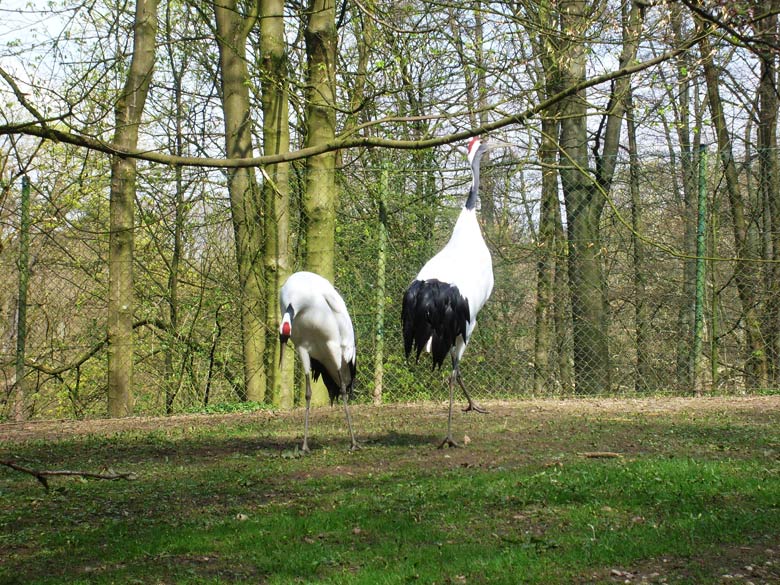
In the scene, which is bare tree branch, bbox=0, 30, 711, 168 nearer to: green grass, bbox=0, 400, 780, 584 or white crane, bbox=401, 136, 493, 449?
white crane, bbox=401, 136, 493, 449

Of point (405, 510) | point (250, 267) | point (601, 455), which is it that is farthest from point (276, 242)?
point (405, 510)

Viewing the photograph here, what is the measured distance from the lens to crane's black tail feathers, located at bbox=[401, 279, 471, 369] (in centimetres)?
729

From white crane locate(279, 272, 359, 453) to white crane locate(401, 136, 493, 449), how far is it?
64 cm

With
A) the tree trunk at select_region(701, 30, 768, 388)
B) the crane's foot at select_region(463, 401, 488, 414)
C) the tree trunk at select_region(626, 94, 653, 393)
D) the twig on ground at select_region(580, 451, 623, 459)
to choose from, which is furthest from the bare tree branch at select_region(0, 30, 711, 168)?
the tree trunk at select_region(701, 30, 768, 388)

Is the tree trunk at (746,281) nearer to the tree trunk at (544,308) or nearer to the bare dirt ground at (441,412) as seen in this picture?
the bare dirt ground at (441,412)

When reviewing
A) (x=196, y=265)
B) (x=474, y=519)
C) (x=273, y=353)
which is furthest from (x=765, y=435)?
(x=196, y=265)

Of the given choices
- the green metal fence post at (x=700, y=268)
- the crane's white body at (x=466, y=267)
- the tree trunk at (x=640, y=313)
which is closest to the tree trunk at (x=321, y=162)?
the crane's white body at (x=466, y=267)

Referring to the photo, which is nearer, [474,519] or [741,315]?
[474,519]

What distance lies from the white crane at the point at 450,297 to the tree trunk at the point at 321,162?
3.09 meters

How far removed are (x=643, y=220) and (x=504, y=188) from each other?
225 cm

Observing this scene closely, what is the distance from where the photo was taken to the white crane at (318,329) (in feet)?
24.0

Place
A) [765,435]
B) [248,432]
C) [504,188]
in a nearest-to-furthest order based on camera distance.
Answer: [765,435] < [248,432] < [504,188]

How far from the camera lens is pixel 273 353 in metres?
10.7

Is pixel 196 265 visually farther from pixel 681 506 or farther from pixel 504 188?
pixel 681 506
